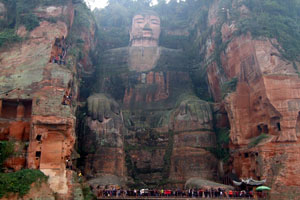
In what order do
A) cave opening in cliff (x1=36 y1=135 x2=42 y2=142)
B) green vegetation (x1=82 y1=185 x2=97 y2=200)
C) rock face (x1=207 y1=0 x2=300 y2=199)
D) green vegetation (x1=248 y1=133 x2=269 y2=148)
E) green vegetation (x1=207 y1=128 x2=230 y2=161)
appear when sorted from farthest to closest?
green vegetation (x1=207 y1=128 x2=230 y2=161) → green vegetation (x1=248 y1=133 x2=269 y2=148) → rock face (x1=207 y1=0 x2=300 y2=199) → green vegetation (x1=82 y1=185 x2=97 y2=200) → cave opening in cliff (x1=36 y1=135 x2=42 y2=142)

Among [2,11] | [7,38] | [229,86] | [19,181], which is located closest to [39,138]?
[19,181]

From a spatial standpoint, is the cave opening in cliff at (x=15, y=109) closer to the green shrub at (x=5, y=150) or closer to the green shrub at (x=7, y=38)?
the green shrub at (x=5, y=150)

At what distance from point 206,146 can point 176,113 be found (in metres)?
4.85

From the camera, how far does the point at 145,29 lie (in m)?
46.9

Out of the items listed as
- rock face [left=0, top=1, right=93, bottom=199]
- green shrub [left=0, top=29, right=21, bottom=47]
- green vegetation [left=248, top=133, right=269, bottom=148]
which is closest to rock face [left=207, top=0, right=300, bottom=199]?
green vegetation [left=248, top=133, right=269, bottom=148]

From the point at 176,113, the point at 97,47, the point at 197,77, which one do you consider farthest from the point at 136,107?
the point at 97,47

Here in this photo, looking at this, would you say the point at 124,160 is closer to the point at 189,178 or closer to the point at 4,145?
the point at 189,178

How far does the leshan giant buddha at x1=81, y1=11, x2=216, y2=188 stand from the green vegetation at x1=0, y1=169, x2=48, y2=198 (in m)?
7.88

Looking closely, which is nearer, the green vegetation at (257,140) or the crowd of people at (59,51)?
the green vegetation at (257,140)

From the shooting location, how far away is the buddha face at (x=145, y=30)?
4669cm

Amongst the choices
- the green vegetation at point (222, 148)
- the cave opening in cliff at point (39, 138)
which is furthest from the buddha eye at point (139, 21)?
the cave opening in cliff at point (39, 138)

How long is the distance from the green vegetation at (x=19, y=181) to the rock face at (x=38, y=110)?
1.45 m

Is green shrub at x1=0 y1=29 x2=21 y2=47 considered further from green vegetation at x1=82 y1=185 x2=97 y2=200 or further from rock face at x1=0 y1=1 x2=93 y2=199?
green vegetation at x1=82 y1=185 x2=97 y2=200

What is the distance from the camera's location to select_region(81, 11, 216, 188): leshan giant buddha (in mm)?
32375
